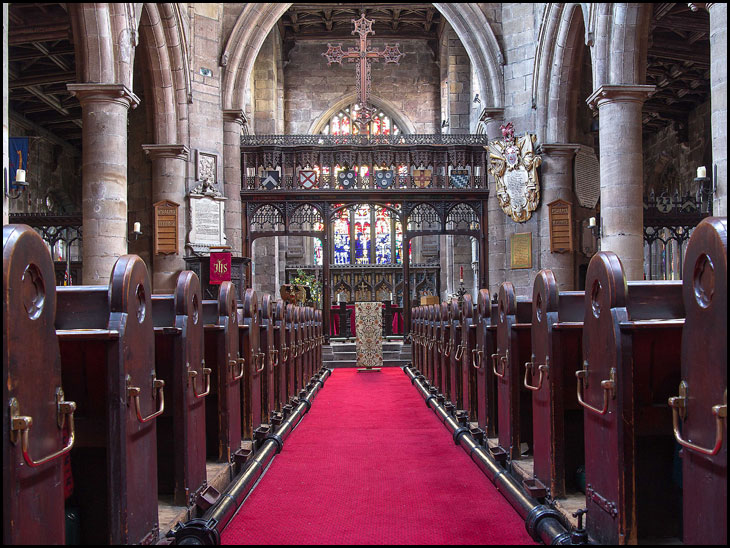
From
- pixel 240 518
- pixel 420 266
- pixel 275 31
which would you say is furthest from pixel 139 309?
pixel 275 31

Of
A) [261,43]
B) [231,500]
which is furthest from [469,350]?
[261,43]

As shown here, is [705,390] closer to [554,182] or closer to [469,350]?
[469,350]

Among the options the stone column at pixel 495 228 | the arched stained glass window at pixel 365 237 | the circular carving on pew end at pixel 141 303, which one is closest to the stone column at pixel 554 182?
the stone column at pixel 495 228

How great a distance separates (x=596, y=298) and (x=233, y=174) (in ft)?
37.8

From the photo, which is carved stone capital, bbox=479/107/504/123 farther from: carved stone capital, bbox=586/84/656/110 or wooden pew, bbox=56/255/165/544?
wooden pew, bbox=56/255/165/544

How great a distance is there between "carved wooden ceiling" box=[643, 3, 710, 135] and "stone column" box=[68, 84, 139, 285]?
847 cm

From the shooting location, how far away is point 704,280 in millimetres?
1891

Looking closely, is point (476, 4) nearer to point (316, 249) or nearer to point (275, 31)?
point (275, 31)

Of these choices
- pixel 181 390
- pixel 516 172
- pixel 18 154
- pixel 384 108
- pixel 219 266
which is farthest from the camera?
pixel 384 108

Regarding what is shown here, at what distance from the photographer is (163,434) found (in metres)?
3.34

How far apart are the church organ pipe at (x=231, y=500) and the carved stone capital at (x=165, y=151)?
7128 millimetres

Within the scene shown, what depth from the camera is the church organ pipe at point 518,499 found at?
109 inches

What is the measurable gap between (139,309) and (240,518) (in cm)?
137

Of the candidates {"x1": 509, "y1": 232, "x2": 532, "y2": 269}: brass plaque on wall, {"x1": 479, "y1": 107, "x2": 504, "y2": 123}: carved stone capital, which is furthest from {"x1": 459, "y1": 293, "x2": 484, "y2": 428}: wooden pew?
{"x1": 479, "y1": 107, "x2": 504, "y2": 123}: carved stone capital
